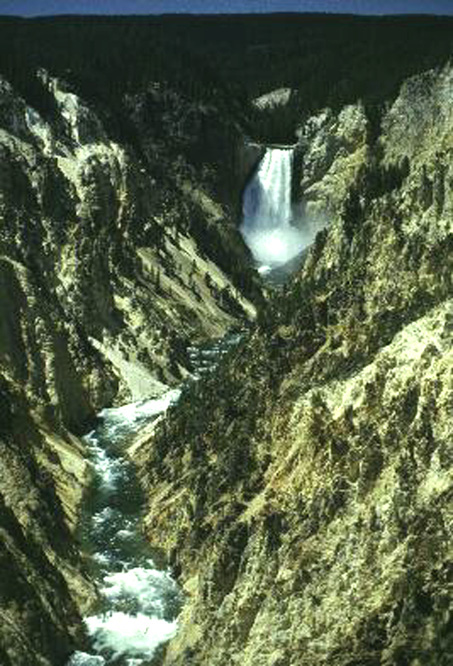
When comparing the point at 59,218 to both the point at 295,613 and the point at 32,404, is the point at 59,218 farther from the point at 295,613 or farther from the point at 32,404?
the point at 295,613

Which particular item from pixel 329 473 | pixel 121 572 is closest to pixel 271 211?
pixel 121 572

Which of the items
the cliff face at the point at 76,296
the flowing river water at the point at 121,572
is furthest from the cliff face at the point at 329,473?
the cliff face at the point at 76,296

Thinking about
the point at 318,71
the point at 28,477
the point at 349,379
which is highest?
the point at 318,71

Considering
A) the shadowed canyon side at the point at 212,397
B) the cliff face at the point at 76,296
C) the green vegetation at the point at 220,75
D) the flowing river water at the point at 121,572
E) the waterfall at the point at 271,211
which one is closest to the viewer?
the shadowed canyon side at the point at 212,397

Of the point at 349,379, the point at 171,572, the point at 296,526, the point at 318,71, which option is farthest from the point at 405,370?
the point at 318,71

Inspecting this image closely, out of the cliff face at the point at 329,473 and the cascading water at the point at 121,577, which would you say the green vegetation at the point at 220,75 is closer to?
the cascading water at the point at 121,577
